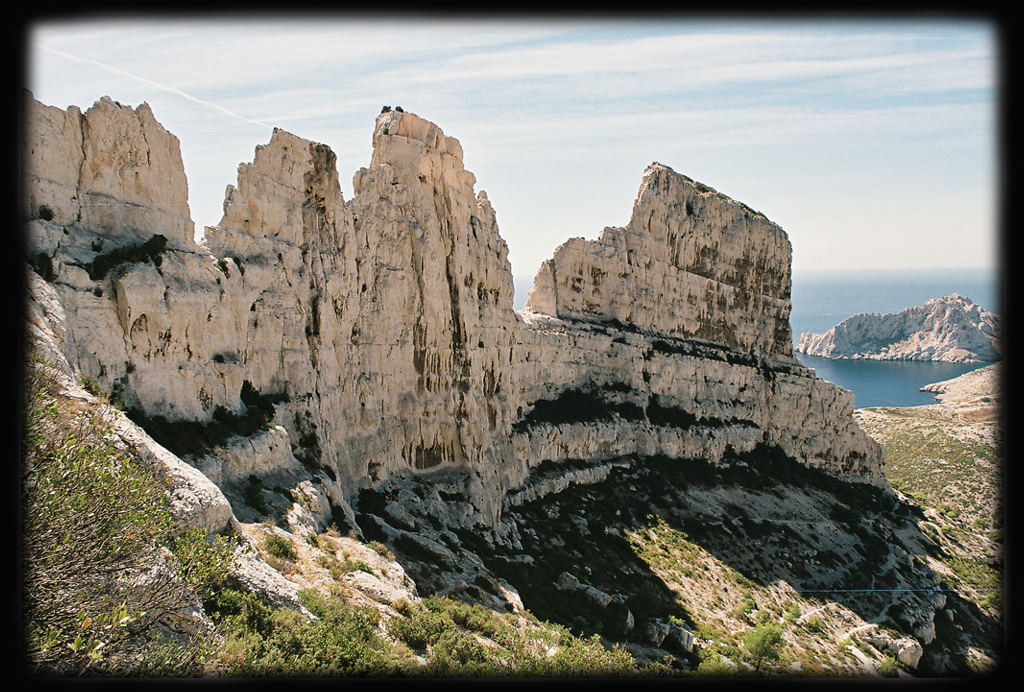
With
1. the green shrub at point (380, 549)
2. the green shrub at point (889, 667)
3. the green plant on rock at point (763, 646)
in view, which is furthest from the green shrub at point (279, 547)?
the green shrub at point (889, 667)

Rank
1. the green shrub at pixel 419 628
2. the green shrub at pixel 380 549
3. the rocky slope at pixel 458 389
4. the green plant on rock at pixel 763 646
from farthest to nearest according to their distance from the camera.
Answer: the green plant on rock at pixel 763 646 → the green shrub at pixel 380 549 → the rocky slope at pixel 458 389 → the green shrub at pixel 419 628

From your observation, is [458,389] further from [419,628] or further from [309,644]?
[309,644]

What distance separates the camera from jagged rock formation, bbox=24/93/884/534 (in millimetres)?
16969

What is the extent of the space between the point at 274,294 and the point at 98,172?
6.30 metres

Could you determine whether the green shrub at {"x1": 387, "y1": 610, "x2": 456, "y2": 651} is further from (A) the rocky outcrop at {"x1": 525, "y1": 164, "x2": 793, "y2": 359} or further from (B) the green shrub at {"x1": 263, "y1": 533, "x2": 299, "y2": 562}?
(A) the rocky outcrop at {"x1": 525, "y1": 164, "x2": 793, "y2": 359}

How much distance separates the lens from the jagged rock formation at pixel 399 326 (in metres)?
17.0

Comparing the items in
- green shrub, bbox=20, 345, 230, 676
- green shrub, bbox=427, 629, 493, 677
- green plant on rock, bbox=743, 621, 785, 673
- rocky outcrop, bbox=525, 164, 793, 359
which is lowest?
green plant on rock, bbox=743, 621, 785, 673

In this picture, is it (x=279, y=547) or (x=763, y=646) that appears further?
(x=763, y=646)

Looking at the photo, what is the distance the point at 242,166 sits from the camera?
73.3 feet

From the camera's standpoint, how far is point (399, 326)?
97.0 feet

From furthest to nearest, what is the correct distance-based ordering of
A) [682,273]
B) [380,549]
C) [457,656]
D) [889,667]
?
[682,273] → [889,667] → [380,549] → [457,656]

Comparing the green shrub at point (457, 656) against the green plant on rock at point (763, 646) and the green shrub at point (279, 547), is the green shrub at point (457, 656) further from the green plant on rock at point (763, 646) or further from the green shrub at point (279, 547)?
the green plant on rock at point (763, 646)

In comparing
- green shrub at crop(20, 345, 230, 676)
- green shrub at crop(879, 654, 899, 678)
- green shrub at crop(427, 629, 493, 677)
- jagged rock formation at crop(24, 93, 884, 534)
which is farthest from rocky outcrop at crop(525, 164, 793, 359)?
green shrub at crop(20, 345, 230, 676)

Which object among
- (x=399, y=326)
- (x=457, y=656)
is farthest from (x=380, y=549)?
(x=399, y=326)
